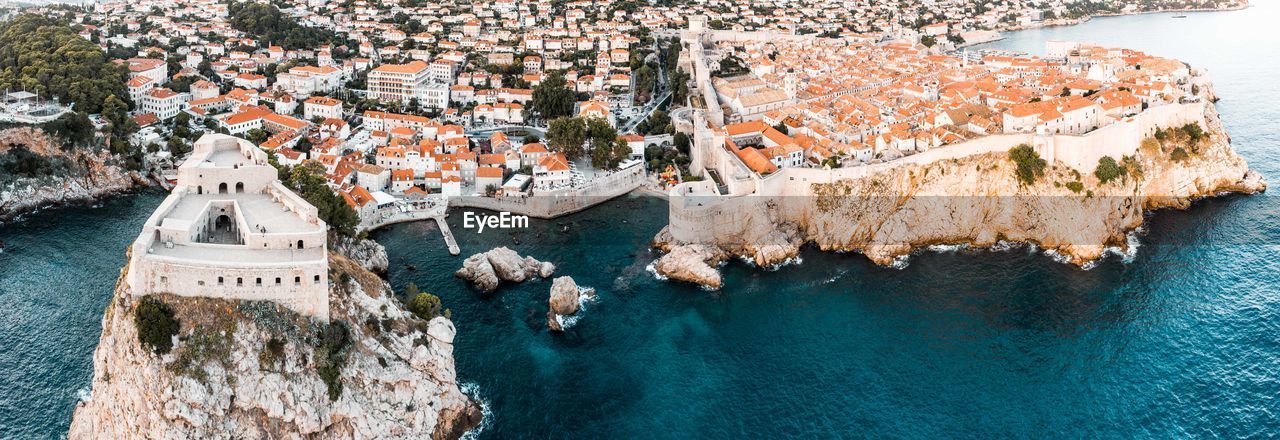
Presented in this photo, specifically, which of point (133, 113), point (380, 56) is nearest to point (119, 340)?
point (133, 113)

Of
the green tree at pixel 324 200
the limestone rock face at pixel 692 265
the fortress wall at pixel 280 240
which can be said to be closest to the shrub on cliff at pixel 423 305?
the fortress wall at pixel 280 240

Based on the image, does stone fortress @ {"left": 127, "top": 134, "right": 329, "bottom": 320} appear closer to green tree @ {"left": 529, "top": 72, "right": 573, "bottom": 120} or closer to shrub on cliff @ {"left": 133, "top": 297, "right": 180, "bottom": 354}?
shrub on cliff @ {"left": 133, "top": 297, "right": 180, "bottom": 354}

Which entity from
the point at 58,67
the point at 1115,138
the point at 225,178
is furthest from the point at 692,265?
the point at 58,67

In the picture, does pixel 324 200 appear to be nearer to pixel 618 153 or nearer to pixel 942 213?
pixel 618 153

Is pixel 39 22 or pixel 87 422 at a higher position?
pixel 39 22

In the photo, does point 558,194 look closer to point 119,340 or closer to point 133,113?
point 119,340

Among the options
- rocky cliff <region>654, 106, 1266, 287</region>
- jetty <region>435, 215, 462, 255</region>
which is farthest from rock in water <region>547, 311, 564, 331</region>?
rocky cliff <region>654, 106, 1266, 287</region>
